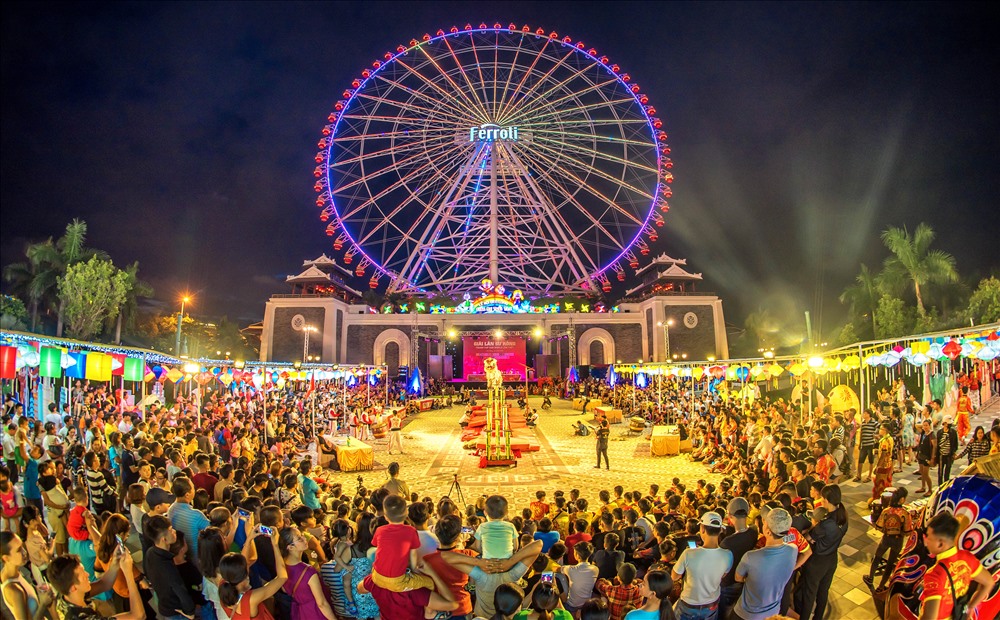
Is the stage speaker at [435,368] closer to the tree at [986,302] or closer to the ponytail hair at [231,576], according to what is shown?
the tree at [986,302]

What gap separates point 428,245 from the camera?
38562 millimetres

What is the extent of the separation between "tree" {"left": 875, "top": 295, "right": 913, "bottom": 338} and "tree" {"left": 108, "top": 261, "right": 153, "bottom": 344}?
45.0 metres

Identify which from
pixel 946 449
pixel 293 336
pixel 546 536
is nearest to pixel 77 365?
pixel 546 536

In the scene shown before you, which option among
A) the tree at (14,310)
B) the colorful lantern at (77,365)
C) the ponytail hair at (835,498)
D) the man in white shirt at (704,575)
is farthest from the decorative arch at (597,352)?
the man in white shirt at (704,575)

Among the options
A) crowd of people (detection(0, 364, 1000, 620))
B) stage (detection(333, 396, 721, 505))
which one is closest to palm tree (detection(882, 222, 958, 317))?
stage (detection(333, 396, 721, 505))

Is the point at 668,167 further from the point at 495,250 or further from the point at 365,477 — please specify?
the point at 365,477

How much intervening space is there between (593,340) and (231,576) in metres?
44.8

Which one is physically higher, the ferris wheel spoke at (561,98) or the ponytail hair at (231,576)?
the ferris wheel spoke at (561,98)

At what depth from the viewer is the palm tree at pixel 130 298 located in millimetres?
36188

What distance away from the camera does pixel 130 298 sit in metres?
36.8

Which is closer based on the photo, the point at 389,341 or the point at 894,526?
the point at 894,526

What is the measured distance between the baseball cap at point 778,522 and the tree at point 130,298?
133ft

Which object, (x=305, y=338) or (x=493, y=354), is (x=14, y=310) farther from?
(x=493, y=354)

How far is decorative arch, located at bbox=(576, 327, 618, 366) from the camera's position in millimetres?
47062
